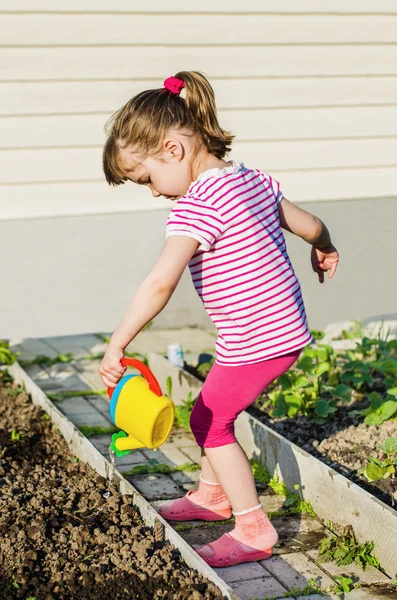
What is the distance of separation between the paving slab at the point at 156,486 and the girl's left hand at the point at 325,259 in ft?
3.75

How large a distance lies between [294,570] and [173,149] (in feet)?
5.05

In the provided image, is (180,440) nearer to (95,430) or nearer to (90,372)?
(95,430)

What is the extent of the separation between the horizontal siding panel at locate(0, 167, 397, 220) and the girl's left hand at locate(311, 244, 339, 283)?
232cm

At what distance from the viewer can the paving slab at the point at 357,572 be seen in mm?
3230

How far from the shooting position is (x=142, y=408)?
3357 millimetres

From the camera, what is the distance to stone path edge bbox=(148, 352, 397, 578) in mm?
3275

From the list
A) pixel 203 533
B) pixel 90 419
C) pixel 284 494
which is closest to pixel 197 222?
pixel 203 533

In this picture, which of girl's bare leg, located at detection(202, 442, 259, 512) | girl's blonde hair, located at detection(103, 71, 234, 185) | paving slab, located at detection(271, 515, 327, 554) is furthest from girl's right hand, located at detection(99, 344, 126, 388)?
paving slab, located at detection(271, 515, 327, 554)

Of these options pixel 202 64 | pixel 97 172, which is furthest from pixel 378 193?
pixel 97 172

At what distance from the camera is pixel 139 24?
18.6 feet

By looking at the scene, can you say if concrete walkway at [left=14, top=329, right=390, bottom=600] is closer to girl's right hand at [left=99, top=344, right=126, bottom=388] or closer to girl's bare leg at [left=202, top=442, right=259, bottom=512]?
girl's bare leg at [left=202, top=442, right=259, bottom=512]

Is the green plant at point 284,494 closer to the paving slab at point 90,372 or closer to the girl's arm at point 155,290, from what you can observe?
the girl's arm at point 155,290

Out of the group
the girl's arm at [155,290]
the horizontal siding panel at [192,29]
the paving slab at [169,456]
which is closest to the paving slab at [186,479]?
the paving slab at [169,456]

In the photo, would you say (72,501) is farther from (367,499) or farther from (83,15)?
(83,15)
